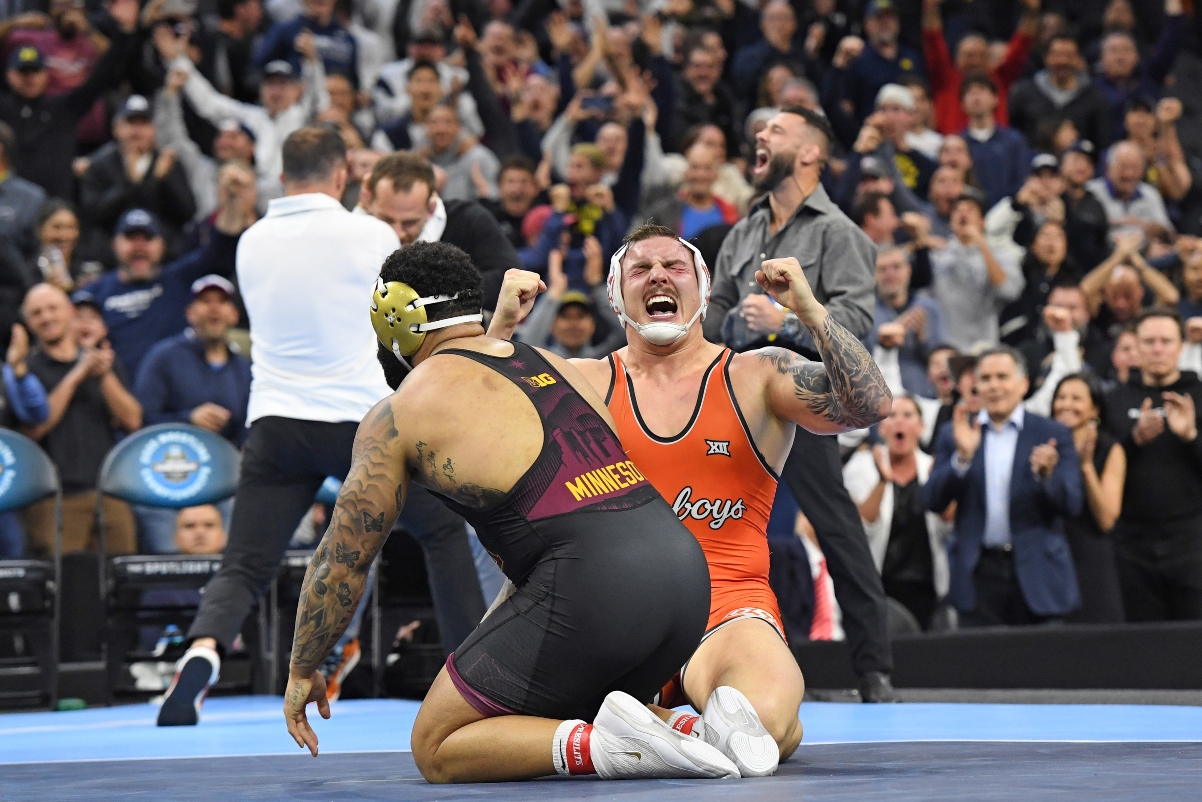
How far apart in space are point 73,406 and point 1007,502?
4.81 metres

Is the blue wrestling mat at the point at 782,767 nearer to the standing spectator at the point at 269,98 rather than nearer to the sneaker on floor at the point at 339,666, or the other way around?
the sneaker on floor at the point at 339,666

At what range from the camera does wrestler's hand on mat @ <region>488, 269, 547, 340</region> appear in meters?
4.12

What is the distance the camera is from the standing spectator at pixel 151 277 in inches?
373

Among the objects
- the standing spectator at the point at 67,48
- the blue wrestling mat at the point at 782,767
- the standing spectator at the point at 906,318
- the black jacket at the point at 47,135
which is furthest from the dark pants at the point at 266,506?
the standing spectator at the point at 67,48

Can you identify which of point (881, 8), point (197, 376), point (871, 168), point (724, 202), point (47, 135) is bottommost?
→ point (197, 376)

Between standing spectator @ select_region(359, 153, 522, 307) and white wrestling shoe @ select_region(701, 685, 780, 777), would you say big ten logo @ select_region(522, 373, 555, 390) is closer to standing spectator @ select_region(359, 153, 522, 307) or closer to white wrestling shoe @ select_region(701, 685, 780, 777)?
white wrestling shoe @ select_region(701, 685, 780, 777)

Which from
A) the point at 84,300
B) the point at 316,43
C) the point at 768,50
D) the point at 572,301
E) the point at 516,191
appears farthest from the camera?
the point at 768,50

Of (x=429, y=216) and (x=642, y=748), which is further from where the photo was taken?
(x=429, y=216)

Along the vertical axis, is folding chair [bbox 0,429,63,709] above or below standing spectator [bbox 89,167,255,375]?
below

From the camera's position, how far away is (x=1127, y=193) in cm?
1091

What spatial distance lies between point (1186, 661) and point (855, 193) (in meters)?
4.84

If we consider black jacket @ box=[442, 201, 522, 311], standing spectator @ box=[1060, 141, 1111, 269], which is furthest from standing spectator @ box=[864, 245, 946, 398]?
black jacket @ box=[442, 201, 522, 311]

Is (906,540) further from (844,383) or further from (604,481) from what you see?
(604,481)

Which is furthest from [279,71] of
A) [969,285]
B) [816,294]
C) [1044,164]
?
[816,294]
